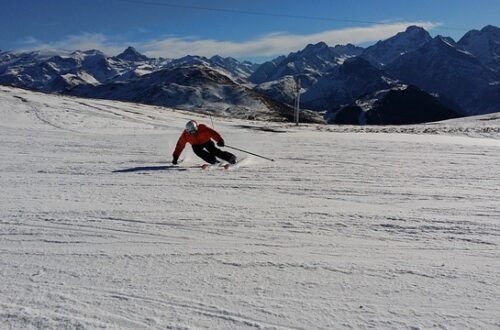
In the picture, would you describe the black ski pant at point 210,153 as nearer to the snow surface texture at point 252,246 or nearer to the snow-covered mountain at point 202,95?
the snow surface texture at point 252,246

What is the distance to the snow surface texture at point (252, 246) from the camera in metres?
4.02

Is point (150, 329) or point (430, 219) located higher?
point (430, 219)

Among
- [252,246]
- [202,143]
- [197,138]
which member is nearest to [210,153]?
[202,143]

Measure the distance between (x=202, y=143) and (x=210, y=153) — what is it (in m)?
0.32

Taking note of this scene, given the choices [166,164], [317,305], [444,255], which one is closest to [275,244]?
[317,305]

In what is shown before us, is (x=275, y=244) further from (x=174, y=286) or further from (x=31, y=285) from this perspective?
(x=31, y=285)

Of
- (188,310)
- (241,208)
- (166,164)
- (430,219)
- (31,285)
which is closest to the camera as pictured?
(188,310)

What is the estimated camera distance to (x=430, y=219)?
21.0 ft

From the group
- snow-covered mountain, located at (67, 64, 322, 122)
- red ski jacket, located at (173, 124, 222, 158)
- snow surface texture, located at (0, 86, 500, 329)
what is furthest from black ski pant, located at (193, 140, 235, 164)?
snow-covered mountain, located at (67, 64, 322, 122)

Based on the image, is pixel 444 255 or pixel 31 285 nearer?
pixel 31 285

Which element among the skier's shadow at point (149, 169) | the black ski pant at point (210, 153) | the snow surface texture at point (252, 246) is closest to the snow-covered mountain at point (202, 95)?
the black ski pant at point (210, 153)

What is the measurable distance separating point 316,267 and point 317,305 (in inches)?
30.6

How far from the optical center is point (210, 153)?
11406mm

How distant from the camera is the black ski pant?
1124 centimetres
